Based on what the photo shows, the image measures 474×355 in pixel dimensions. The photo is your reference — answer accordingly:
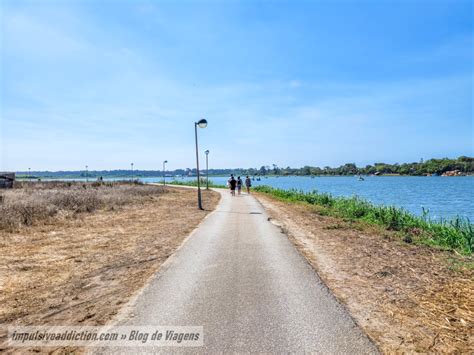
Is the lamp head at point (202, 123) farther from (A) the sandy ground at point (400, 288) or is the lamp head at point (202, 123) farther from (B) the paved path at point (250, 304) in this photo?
(B) the paved path at point (250, 304)

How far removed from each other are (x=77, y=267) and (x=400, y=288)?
24.1 ft

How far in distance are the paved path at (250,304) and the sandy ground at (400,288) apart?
39cm

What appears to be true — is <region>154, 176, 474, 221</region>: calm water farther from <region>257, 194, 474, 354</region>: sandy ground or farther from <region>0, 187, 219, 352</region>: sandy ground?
<region>0, 187, 219, 352</region>: sandy ground

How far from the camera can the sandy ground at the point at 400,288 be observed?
389 centimetres

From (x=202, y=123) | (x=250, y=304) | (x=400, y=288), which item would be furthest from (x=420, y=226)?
(x=202, y=123)

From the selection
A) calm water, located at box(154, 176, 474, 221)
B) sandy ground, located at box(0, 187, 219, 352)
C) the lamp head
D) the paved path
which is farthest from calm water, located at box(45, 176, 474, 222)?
sandy ground, located at box(0, 187, 219, 352)

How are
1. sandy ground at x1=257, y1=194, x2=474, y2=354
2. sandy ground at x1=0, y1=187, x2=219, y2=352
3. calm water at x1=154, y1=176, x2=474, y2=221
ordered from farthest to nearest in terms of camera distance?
calm water at x1=154, y1=176, x2=474, y2=221
sandy ground at x1=0, y1=187, x2=219, y2=352
sandy ground at x1=257, y1=194, x2=474, y2=354

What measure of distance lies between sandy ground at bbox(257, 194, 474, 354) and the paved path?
0.39 meters

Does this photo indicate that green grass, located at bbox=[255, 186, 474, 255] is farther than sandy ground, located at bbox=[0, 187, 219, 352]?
Yes

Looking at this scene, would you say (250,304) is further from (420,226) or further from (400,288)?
(420,226)

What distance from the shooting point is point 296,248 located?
871 centimetres

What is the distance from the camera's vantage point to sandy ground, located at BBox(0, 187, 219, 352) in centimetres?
479

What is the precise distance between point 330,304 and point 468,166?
162 m

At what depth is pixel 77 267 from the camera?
7398mm
